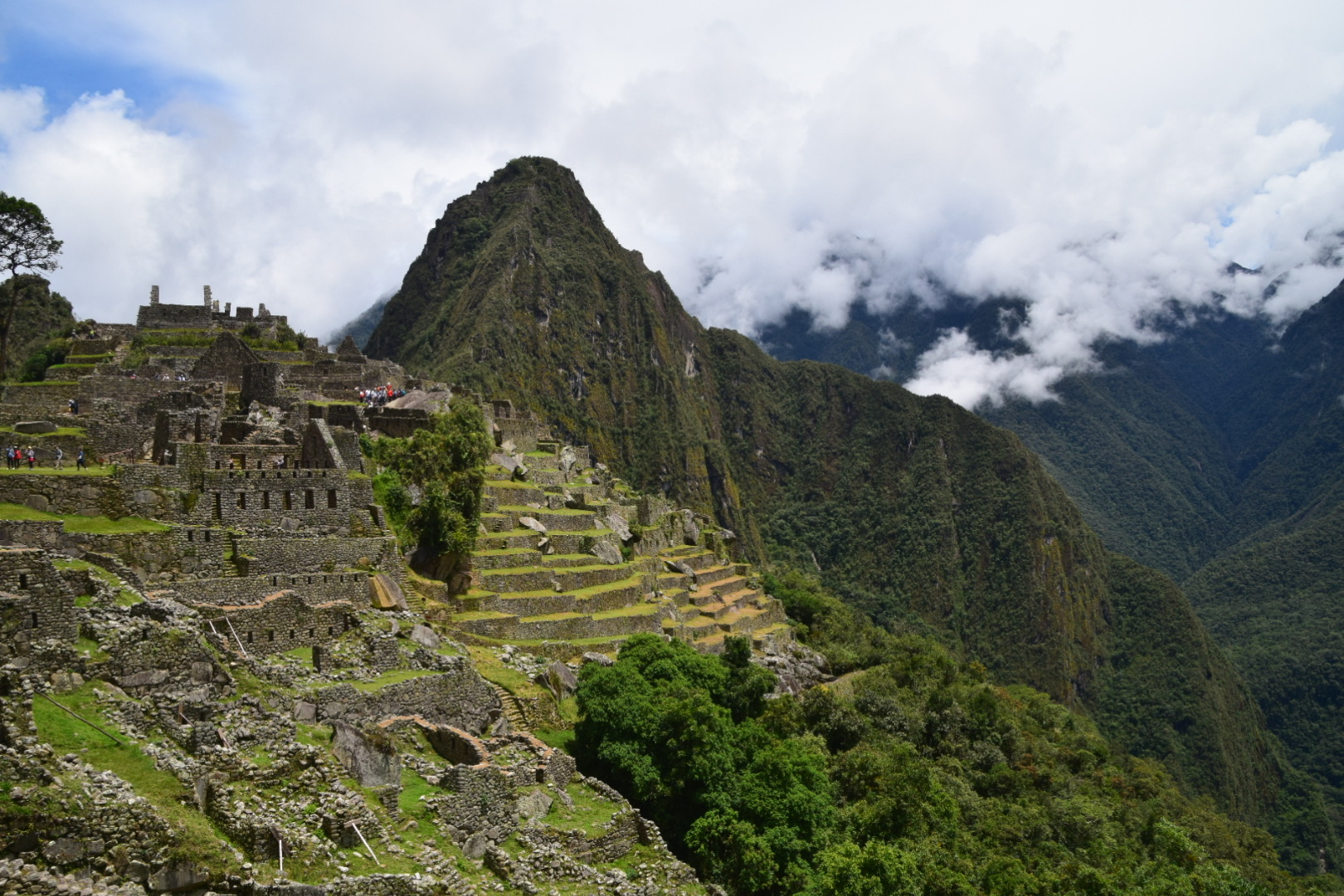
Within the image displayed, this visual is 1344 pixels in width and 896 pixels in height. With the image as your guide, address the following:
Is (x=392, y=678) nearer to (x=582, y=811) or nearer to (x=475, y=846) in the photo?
(x=475, y=846)

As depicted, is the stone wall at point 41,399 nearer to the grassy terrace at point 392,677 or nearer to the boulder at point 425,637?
the boulder at point 425,637

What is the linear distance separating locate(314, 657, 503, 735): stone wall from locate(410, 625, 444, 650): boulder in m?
0.75

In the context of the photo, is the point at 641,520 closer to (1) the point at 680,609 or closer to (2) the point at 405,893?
(1) the point at 680,609

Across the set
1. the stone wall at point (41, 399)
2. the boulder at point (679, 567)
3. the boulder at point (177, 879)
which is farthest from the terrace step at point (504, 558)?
the boulder at point (177, 879)

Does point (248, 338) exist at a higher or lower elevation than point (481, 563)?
higher

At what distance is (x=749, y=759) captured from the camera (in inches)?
952

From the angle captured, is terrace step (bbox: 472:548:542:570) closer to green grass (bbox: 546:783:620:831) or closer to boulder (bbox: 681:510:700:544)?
green grass (bbox: 546:783:620:831)

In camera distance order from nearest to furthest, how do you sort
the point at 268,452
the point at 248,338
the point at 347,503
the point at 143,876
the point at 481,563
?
the point at 143,876 < the point at 347,503 < the point at 268,452 < the point at 481,563 < the point at 248,338

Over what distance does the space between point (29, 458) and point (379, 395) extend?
58.8 feet

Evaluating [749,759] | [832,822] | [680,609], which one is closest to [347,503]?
[749,759]

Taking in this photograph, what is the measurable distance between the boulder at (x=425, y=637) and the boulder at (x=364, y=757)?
16.5ft

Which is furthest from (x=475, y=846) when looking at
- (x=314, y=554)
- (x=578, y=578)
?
(x=578, y=578)

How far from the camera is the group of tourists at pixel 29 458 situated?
21553mm

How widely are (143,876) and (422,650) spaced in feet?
31.2
